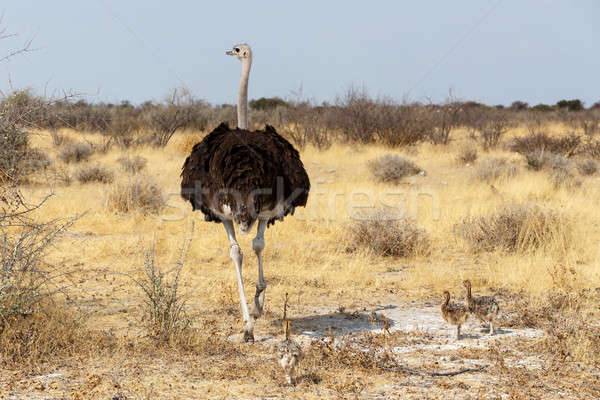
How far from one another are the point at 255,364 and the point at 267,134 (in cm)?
214

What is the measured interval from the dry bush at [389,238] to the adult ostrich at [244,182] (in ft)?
10.6

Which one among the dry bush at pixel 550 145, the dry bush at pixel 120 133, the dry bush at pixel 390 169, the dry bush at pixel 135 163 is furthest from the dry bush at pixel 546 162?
the dry bush at pixel 120 133

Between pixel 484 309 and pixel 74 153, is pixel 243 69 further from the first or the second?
pixel 74 153

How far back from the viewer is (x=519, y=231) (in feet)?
28.9

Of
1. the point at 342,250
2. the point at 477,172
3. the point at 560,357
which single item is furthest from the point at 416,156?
the point at 560,357

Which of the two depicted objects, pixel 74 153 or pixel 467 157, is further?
pixel 74 153

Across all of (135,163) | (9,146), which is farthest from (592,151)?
(9,146)

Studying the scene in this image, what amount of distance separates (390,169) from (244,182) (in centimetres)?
999

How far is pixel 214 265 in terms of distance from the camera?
8.28 meters

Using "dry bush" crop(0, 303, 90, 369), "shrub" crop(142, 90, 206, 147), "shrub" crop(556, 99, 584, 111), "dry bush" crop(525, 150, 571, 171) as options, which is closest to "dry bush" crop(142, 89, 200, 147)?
"shrub" crop(142, 90, 206, 147)

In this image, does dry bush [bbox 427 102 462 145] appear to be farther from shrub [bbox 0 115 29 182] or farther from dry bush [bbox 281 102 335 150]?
shrub [bbox 0 115 29 182]

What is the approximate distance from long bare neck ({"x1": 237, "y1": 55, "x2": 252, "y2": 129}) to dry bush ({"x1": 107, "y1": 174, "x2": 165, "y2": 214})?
4.69 m

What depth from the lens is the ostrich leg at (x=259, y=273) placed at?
574 centimetres

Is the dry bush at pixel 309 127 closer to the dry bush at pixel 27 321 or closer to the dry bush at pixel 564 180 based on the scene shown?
the dry bush at pixel 564 180
